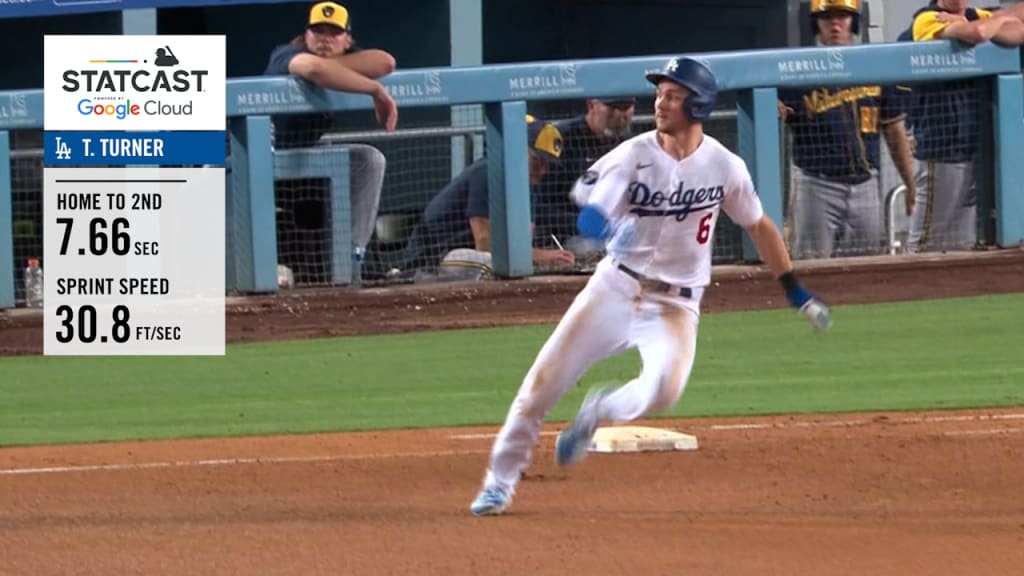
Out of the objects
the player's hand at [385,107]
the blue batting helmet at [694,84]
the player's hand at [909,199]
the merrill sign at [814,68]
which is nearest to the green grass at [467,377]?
the player's hand at [909,199]

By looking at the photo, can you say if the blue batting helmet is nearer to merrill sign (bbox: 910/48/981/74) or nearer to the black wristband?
the black wristband

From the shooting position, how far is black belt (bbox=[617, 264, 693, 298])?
23.2 ft

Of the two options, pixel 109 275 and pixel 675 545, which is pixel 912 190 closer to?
pixel 109 275

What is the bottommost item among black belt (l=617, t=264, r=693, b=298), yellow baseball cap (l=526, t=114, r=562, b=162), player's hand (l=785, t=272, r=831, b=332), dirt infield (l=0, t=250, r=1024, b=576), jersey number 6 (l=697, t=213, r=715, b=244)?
dirt infield (l=0, t=250, r=1024, b=576)

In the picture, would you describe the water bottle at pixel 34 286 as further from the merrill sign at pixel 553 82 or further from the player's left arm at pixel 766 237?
the player's left arm at pixel 766 237

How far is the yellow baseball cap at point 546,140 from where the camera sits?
14.5 metres

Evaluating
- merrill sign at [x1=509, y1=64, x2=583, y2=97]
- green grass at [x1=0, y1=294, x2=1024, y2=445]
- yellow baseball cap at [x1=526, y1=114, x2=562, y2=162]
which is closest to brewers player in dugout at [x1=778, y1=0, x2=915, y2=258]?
green grass at [x1=0, y1=294, x2=1024, y2=445]

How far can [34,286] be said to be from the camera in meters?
14.3

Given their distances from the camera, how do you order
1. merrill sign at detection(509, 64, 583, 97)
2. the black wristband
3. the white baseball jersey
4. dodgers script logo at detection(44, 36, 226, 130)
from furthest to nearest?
merrill sign at detection(509, 64, 583, 97), dodgers script logo at detection(44, 36, 226, 130), the black wristband, the white baseball jersey

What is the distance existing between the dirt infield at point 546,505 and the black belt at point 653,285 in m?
0.85

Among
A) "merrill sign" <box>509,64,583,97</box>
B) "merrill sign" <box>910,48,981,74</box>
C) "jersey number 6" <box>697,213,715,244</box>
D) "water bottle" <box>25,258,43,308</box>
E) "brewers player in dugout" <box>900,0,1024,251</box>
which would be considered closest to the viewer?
"jersey number 6" <box>697,213,715,244</box>

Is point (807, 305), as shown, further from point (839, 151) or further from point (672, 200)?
point (839, 151)

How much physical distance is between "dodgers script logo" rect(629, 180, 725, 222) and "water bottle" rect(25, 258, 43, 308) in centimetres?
836

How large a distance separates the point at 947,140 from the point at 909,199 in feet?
A: 2.50
